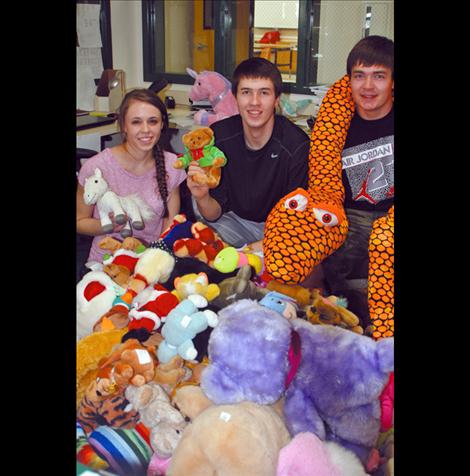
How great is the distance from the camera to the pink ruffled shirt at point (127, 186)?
1454mm

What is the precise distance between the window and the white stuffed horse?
1681 millimetres

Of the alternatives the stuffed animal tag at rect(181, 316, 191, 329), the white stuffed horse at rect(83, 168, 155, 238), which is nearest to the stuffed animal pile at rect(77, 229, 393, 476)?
the stuffed animal tag at rect(181, 316, 191, 329)

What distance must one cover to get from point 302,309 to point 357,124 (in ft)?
1.74

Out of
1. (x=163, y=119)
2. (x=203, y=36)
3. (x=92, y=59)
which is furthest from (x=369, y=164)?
(x=203, y=36)

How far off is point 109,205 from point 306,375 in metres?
0.72

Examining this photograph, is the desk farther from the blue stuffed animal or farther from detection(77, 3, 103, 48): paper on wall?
the blue stuffed animal

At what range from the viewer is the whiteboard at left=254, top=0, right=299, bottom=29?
10.8ft

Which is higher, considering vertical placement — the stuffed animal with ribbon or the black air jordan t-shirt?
the black air jordan t-shirt

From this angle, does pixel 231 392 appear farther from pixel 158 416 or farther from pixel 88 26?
pixel 88 26

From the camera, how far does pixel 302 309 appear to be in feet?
3.63
